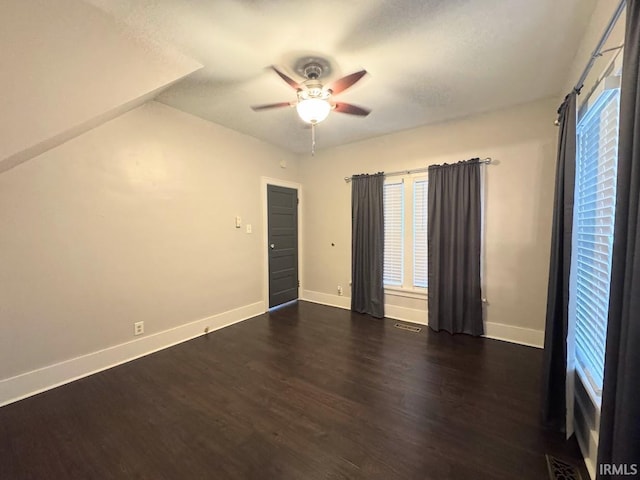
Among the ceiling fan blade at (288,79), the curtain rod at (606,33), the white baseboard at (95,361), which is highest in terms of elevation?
the ceiling fan blade at (288,79)

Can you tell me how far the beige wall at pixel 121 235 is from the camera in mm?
2117

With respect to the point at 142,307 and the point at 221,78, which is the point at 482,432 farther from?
the point at 221,78

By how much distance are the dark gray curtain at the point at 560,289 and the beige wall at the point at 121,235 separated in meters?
3.42

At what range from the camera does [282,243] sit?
447 cm

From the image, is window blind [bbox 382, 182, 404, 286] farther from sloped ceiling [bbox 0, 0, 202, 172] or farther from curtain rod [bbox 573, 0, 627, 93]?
sloped ceiling [bbox 0, 0, 202, 172]

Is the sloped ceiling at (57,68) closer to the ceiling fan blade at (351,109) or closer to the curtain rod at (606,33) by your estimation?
the ceiling fan blade at (351,109)

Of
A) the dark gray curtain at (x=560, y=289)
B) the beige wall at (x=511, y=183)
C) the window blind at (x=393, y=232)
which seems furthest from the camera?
the window blind at (x=393, y=232)

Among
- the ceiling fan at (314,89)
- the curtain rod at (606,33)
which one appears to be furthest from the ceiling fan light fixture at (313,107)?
the curtain rod at (606,33)

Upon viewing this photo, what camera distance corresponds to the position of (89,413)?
193 centimetres

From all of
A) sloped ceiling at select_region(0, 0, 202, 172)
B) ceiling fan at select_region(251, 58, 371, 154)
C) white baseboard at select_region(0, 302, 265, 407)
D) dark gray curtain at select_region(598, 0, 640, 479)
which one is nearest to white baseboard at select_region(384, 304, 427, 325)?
white baseboard at select_region(0, 302, 265, 407)

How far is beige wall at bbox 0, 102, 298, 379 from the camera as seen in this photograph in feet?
6.95

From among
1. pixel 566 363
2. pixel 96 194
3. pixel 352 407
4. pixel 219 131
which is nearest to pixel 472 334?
pixel 566 363

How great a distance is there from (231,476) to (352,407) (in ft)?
2.99

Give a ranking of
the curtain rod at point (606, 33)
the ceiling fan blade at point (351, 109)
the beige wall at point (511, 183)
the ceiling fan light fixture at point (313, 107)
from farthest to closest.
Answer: the beige wall at point (511, 183), the ceiling fan blade at point (351, 109), the ceiling fan light fixture at point (313, 107), the curtain rod at point (606, 33)
